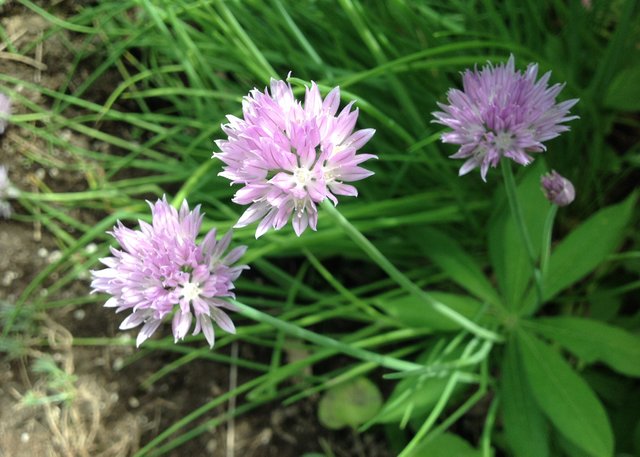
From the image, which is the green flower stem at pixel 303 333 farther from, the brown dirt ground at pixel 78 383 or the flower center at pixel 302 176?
the brown dirt ground at pixel 78 383

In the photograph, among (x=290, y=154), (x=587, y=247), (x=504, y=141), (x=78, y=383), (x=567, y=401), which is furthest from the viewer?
(x=78, y=383)

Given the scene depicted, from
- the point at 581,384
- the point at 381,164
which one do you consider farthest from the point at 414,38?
the point at 581,384

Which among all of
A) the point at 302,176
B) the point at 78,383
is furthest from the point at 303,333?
the point at 78,383

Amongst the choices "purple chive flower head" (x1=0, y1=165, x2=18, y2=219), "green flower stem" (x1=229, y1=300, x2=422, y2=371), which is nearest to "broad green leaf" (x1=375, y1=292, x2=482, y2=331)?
"green flower stem" (x1=229, y1=300, x2=422, y2=371)

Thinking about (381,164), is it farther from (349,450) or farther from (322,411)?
(349,450)

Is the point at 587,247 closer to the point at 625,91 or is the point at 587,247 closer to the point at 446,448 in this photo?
the point at 625,91

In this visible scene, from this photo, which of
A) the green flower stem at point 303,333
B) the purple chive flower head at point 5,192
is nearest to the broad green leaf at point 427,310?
the green flower stem at point 303,333
